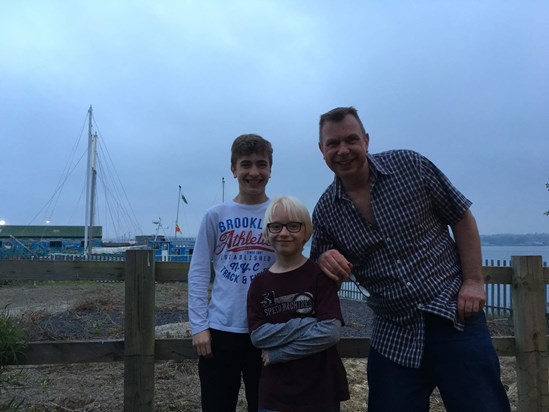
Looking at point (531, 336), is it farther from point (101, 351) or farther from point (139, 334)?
point (101, 351)

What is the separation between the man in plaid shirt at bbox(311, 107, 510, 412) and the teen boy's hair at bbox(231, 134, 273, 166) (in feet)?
1.12

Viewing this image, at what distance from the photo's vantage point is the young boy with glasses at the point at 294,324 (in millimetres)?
1940

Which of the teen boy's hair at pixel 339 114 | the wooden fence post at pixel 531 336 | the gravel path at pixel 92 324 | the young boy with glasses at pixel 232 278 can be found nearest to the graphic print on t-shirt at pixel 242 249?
the young boy with glasses at pixel 232 278

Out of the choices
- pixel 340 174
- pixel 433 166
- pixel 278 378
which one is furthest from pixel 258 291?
pixel 433 166

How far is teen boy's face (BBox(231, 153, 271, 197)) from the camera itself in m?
2.36

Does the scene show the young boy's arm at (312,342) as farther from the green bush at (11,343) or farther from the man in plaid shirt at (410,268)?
the green bush at (11,343)

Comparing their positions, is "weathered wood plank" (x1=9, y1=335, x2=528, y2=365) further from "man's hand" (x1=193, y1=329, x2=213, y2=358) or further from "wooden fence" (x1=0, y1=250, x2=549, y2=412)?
"man's hand" (x1=193, y1=329, x2=213, y2=358)

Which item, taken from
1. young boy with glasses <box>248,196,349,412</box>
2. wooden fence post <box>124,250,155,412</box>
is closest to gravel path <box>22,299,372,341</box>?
wooden fence post <box>124,250,155,412</box>

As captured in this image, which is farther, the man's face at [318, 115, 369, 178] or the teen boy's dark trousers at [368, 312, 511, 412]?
the man's face at [318, 115, 369, 178]

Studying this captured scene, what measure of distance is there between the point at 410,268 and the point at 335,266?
0.35 metres

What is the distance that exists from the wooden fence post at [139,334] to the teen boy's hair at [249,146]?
93 centimetres

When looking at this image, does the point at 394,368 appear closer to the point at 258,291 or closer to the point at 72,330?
the point at 258,291

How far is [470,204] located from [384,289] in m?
0.56

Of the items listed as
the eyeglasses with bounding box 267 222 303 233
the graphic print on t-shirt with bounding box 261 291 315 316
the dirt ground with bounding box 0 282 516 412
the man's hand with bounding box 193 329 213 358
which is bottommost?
the dirt ground with bounding box 0 282 516 412
